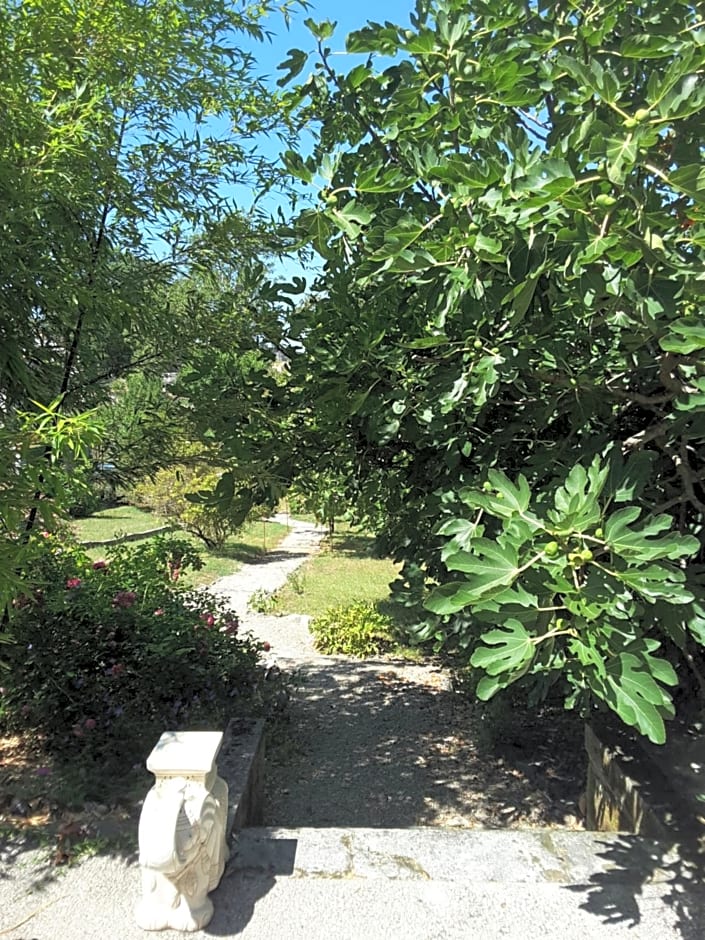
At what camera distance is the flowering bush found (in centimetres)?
348

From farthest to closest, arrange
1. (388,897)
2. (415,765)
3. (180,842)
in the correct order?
(415,765) → (388,897) → (180,842)

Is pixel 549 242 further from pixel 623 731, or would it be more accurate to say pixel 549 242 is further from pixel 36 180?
pixel 623 731

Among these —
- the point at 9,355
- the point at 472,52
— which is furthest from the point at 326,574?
the point at 472,52

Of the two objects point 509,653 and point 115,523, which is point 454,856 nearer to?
point 509,653

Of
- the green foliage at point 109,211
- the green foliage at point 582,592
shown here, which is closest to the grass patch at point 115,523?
the green foliage at point 109,211

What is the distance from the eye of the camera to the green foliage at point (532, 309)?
139 cm

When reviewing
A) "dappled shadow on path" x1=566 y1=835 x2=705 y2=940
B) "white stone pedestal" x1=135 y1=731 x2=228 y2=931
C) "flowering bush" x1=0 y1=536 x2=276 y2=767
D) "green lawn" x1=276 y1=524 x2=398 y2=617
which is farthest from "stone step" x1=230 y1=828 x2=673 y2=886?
"green lawn" x1=276 y1=524 x2=398 y2=617

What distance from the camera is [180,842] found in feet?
6.63

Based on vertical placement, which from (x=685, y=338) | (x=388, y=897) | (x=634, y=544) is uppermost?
(x=685, y=338)

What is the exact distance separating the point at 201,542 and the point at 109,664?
808cm

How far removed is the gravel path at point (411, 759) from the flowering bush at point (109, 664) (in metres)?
0.60

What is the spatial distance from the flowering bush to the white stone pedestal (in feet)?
4.11

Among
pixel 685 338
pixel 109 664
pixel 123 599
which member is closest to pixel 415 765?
pixel 109 664

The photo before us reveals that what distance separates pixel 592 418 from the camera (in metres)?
2.29
